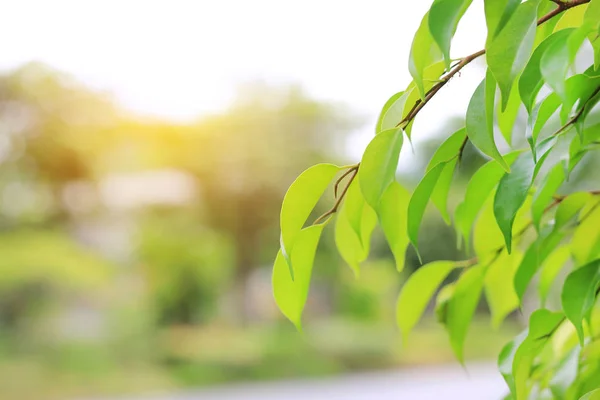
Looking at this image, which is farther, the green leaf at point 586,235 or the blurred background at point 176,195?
the blurred background at point 176,195

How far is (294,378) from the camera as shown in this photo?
4812mm

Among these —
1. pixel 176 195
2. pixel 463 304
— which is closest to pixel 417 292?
pixel 463 304

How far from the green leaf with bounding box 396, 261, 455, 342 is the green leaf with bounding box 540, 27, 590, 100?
143 mm

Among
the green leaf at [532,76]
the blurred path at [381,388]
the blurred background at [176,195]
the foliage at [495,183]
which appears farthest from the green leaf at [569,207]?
the blurred background at [176,195]

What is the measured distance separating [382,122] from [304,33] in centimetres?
497

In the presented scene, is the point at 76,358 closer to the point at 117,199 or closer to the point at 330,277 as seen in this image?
the point at 117,199

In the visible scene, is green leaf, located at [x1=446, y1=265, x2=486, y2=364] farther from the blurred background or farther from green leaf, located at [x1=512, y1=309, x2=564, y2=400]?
the blurred background

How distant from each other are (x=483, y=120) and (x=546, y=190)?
83 mm

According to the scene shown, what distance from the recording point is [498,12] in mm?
172

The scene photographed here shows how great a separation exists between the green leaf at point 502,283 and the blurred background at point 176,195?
4.06m

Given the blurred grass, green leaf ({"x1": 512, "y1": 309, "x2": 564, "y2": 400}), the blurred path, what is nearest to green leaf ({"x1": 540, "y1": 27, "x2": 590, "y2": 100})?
green leaf ({"x1": 512, "y1": 309, "x2": 564, "y2": 400})

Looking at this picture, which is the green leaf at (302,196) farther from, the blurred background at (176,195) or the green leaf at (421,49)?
the blurred background at (176,195)

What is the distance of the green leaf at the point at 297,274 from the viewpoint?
0.73 feet

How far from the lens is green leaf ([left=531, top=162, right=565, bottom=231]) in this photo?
252mm
